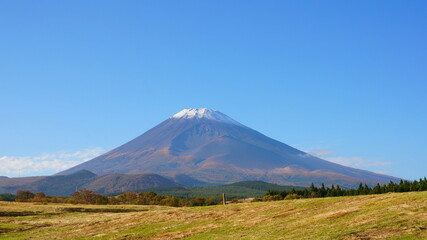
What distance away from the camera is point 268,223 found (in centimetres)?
3919

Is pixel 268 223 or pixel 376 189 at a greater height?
pixel 376 189

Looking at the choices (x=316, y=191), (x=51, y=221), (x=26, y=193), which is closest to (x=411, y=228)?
(x=51, y=221)

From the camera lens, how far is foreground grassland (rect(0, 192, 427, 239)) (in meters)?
30.1

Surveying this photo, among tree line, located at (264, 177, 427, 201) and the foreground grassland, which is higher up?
tree line, located at (264, 177, 427, 201)

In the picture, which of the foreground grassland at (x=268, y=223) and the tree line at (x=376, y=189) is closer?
the foreground grassland at (x=268, y=223)

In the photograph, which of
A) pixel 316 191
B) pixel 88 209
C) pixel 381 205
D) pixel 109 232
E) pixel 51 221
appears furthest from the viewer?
pixel 316 191

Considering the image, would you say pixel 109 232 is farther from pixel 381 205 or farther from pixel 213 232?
pixel 381 205

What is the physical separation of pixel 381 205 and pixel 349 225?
723 centimetres

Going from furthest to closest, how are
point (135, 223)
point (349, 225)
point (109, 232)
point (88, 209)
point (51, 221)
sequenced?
1. point (88, 209)
2. point (51, 221)
3. point (135, 223)
4. point (109, 232)
5. point (349, 225)

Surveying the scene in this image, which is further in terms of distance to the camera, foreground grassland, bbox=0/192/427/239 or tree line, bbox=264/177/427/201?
tree line, bbox=264/177/427/201

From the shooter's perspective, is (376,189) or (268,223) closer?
(268,223)

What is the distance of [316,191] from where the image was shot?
4646 inches

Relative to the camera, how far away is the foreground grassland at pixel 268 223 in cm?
3012

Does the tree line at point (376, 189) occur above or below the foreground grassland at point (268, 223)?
above
